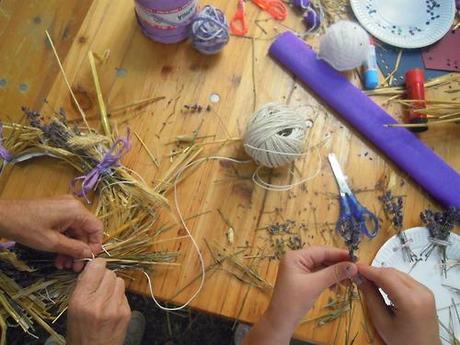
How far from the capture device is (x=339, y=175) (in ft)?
3.78

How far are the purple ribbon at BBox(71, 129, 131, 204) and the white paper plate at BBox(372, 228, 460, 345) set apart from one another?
0.70m

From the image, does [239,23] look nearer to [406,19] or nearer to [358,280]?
[406,19]

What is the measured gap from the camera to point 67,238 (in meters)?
0.98

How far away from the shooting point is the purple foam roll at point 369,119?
44.6 inches

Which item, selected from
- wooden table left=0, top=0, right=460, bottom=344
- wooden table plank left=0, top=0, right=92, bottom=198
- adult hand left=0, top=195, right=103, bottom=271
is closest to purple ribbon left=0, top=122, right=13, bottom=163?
wooden table left=0, top=0, right=460, bottom=344

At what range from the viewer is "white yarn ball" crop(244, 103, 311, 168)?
1.05 metres

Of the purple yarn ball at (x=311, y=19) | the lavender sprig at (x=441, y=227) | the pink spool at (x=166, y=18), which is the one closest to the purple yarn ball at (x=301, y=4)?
the purple yarn ball at (x=311, y=19)

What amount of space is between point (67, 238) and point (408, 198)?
86 centimetres

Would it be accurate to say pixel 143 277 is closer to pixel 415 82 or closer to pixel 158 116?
pixel 158 116

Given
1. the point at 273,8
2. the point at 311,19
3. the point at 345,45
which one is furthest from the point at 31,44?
A: the point at 345,45

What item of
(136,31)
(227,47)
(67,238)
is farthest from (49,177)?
(227,47)

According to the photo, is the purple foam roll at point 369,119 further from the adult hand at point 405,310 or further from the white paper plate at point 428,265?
the adult hand at point 405,310

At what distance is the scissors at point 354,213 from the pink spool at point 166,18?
58cm

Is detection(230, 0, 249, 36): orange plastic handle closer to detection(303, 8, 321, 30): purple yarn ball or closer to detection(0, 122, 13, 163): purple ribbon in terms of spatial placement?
detection(303, 8, 321, 30): purple yarn ball
